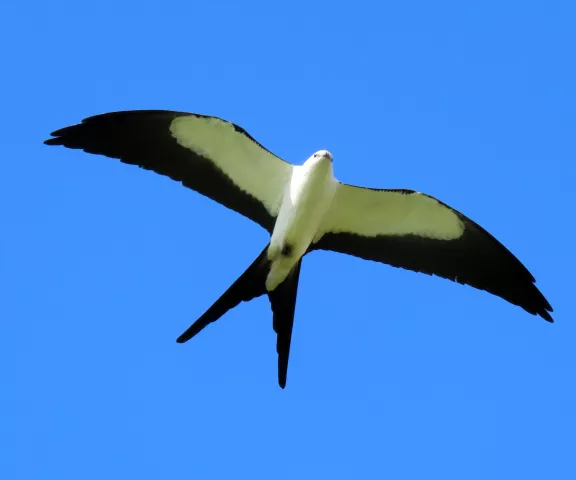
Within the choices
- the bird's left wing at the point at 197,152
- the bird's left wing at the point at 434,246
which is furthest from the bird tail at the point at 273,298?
the bird's left wing at the point at 434,246

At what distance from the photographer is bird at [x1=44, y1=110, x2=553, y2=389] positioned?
12.4m

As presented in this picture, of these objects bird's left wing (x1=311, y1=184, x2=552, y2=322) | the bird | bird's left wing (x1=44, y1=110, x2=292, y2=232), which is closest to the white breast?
the bird

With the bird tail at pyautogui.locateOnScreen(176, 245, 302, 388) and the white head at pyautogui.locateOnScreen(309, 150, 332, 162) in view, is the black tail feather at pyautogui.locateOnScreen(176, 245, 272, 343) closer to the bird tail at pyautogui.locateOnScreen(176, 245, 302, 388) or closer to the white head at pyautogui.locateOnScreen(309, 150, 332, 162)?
the bird tail at pyautogui.locateOnScreen(176, 245, 302, 388)

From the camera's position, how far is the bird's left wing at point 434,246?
1294cm

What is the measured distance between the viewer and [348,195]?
41.7 ft

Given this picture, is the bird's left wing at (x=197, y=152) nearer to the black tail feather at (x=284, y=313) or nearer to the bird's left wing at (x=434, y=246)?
the black tail feather at (x=284, y=313)

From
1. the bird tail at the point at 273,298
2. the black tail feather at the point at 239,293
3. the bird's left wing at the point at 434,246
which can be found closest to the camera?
the black tail feather at the point at 239,293

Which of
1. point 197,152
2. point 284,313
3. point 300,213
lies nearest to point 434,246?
point 300,213

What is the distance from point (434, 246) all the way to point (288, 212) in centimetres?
175

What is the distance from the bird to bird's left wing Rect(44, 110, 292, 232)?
1 centimetres

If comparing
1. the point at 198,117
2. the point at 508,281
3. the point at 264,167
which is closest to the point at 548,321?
the point at 508,281

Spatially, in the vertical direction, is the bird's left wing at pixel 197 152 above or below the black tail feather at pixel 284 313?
above

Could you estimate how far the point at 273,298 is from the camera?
12.5 metres

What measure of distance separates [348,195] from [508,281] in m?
2.04
